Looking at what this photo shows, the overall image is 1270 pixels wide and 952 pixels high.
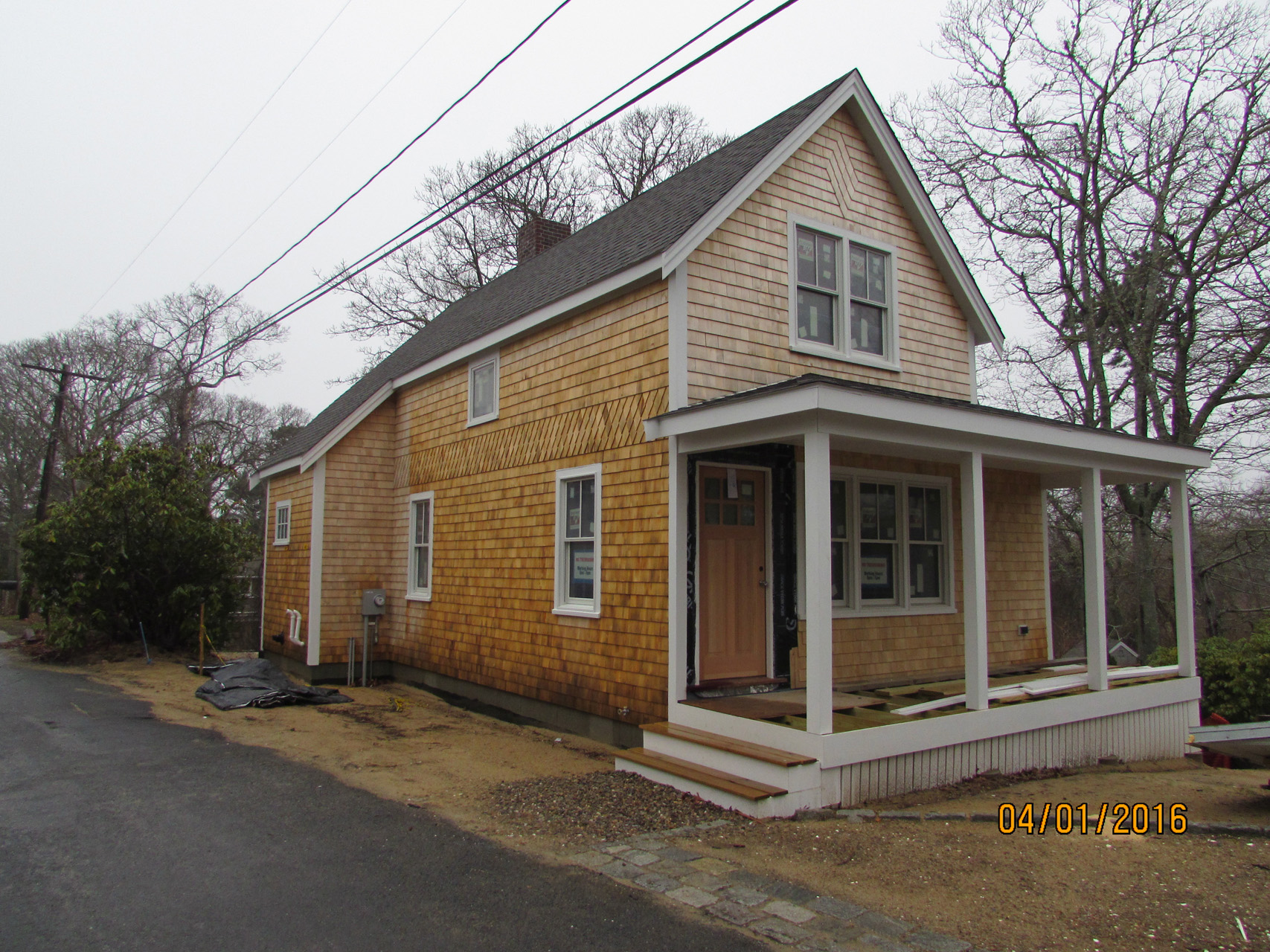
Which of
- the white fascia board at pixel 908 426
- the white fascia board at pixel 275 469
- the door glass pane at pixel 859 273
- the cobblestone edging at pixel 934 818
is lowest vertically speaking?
the cobblestone edging at pixel 934 818

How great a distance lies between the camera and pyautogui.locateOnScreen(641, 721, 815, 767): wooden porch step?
239 inches

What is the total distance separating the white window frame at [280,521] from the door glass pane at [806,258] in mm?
9635

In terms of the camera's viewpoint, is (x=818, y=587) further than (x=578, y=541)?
No

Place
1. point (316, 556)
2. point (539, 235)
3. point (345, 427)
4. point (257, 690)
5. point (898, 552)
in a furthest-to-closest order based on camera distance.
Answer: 1. point (539, 235)
2. point (345, 427)
3. point (316, 556)
4. point (257, 690)
5. point (898, 552)

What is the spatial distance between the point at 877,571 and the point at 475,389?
576 cm

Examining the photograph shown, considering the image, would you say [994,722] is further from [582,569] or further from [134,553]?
[134,553]

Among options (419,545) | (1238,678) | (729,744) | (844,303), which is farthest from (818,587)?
(1238,678)

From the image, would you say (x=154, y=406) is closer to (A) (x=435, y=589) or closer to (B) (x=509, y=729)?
(A) (x=435, y=589)

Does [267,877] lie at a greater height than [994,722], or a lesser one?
lesser

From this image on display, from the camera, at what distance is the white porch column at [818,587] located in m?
6.19

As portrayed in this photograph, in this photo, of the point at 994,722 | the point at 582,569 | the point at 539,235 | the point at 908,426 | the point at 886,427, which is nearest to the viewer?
the point at 886,427

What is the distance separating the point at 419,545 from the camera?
12.9m

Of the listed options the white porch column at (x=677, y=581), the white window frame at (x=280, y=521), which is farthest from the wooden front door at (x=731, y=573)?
the white window frame at (x=280, y=521)

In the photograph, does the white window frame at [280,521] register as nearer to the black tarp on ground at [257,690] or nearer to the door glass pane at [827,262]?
the black tarp on ground at [257,690]
